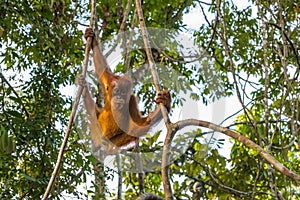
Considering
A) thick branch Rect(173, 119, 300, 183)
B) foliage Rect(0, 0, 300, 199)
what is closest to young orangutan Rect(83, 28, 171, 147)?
foliage Rect(0, 0, 300, 199)

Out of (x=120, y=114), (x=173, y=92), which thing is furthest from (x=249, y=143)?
(x=173, y=92)

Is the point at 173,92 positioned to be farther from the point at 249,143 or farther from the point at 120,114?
the point at 249,143

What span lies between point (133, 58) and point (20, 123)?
6.99 ft

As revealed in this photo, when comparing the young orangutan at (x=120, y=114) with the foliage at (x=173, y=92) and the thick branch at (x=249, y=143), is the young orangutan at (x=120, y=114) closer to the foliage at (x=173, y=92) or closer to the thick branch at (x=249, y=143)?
the foliage at (x=173, y=92)

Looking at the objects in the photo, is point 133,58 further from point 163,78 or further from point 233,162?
point 233,162

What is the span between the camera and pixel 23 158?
3.21 meters

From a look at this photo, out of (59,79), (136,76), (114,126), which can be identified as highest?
(136,76)

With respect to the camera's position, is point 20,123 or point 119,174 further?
point 119,174

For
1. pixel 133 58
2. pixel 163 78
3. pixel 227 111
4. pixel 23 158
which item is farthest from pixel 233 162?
pixel 23 158

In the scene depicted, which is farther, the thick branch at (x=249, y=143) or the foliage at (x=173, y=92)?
the foliage at (x=173, y=92)

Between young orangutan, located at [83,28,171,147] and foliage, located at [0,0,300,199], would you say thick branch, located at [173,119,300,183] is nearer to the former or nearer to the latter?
foliage, located at [0,0,300,199]

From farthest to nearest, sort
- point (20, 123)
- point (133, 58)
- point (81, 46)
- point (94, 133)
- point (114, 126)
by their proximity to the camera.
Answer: point (133, 58)
point (81, 46)
point (94, 133)
point (114, 126)
point (20, 123)

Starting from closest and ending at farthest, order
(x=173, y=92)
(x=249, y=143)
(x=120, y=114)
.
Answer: (x=249, y=143)
(x=120, y=114)
(x=173, y=92)

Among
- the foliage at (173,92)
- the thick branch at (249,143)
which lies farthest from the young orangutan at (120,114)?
the thick branch at (249,143)
